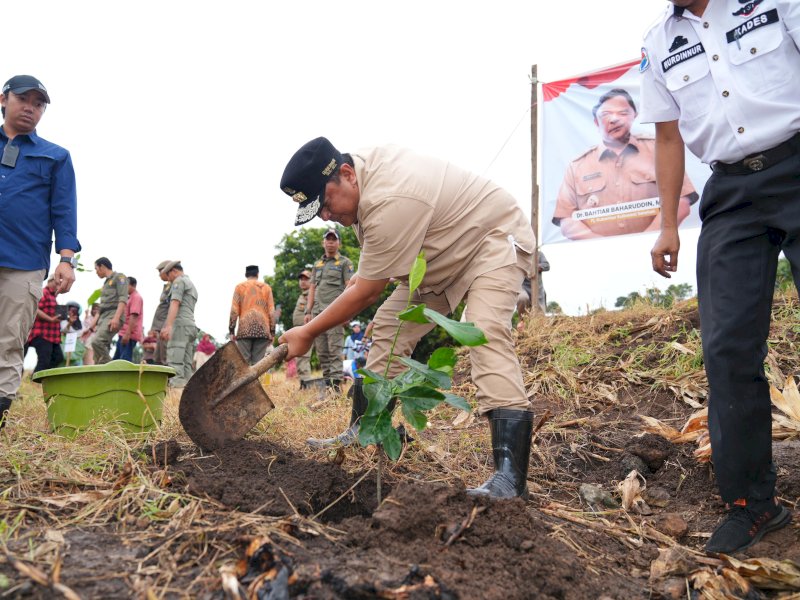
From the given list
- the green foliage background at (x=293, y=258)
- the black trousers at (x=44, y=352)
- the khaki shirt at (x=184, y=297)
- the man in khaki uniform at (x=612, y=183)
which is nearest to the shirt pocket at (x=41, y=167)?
the black trousers at (x=44, y=352)

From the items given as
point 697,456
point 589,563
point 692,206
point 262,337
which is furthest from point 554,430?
point 262,337

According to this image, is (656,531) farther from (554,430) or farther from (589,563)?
(554,430)

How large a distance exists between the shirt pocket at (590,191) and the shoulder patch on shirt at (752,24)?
17.1ft

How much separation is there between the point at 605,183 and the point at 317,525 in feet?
20.4

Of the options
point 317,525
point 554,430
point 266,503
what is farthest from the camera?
point 554,430

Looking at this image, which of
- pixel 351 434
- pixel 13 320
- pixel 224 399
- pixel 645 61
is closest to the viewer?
pixel 645 61

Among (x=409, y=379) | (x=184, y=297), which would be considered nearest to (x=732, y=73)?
(x=409, y=379)

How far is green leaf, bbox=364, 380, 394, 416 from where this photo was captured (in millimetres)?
2081

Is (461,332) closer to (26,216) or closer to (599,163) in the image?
(26,216)

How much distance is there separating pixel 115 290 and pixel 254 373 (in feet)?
22.7

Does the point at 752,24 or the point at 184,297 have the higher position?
the point at 752,24

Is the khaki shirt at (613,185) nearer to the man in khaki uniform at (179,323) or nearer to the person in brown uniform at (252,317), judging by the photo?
the person in brown uniform at (252,317)

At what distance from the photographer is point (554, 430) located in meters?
3.64

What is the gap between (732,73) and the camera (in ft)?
6.82
